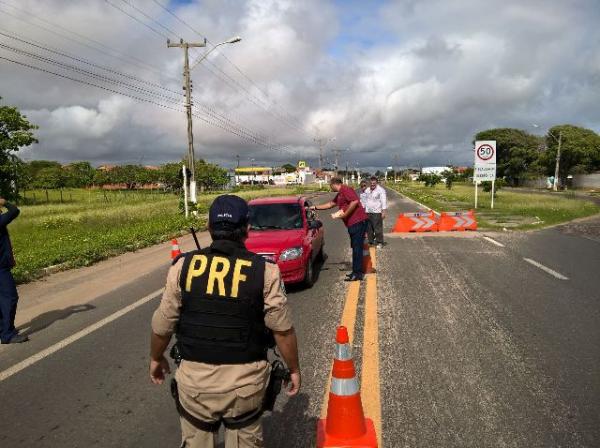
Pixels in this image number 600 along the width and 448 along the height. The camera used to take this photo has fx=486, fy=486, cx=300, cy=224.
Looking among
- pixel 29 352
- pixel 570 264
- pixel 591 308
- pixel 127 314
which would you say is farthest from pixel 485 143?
pixel 29 352

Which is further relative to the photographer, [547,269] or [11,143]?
[11,143]

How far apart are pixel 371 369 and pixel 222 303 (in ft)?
9.07

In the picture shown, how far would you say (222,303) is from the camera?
2219 mm

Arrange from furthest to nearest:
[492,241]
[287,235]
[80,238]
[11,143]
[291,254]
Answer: [11,143]
[80,238]
[492,241]
[287,235]
[291,254]

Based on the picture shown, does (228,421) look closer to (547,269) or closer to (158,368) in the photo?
(158,368)

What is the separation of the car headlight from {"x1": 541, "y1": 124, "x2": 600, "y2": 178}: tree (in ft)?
231

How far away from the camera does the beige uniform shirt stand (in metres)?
2.26

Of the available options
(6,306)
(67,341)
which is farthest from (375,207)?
(6,306)

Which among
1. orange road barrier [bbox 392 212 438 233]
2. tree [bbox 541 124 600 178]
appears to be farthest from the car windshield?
tree [bbox 541 124 600 178]

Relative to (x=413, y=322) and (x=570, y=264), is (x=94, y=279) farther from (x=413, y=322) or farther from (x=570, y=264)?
(x=570, y=264)

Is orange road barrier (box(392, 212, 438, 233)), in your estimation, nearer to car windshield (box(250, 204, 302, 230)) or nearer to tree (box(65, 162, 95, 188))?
car windshield (box(250, 204, 302, 230))

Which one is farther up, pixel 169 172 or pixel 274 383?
pixel 169 172

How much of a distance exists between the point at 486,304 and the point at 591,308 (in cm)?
138

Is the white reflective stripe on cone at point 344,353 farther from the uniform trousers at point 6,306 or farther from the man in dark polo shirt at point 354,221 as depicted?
the man in dark polo shirt at point 354,221
